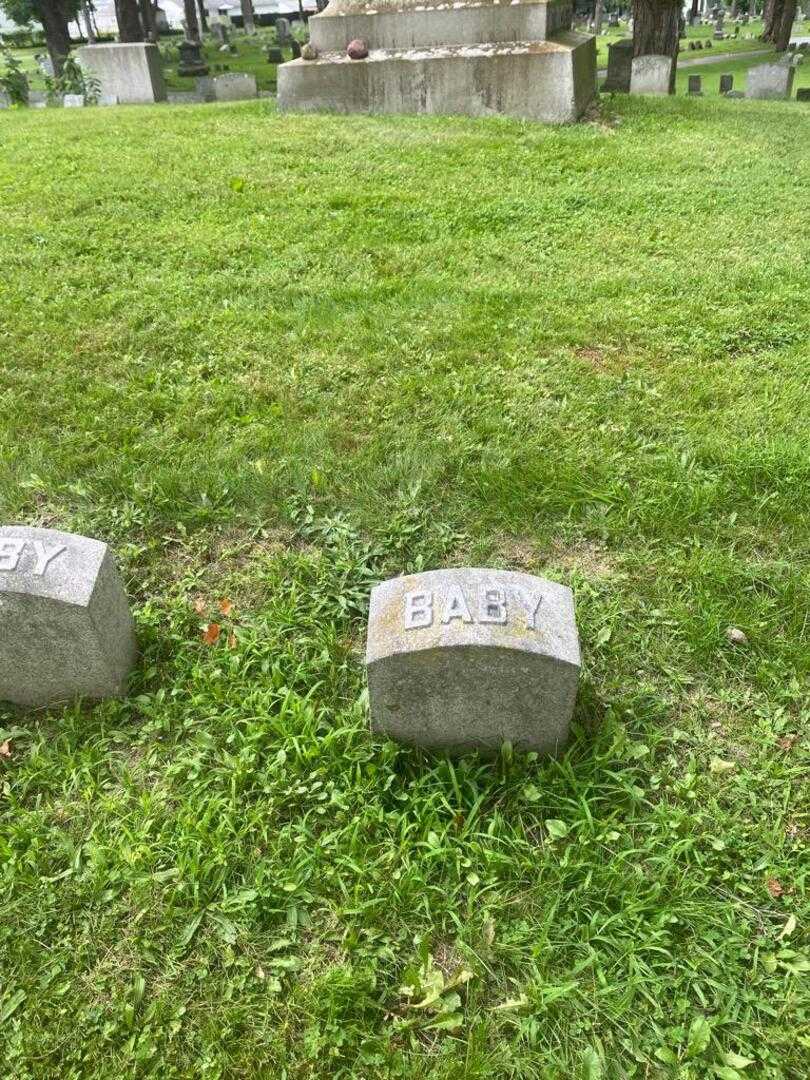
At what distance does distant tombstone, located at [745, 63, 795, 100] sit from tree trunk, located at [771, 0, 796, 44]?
61.0 feet

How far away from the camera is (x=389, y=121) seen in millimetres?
9352

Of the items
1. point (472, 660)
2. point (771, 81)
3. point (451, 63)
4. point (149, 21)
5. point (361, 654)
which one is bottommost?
point (361, 654)

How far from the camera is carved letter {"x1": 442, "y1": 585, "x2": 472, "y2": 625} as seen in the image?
2.17 m

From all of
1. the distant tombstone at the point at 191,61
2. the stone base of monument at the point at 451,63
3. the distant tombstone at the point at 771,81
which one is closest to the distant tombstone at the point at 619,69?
the distant tombstone at the point at 771,81

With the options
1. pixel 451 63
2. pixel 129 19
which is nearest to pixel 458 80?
pixel 451 63

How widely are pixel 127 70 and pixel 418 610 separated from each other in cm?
1564

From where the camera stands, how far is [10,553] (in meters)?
2.33

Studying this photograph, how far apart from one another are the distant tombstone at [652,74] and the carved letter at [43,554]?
1391 centimetres

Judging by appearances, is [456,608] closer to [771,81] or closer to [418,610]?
[418,610]

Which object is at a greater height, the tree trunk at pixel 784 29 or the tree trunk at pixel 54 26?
the tree trunk at pixel 54 26

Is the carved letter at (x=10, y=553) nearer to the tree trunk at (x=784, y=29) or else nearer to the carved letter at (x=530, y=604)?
the carved letter at (x=530, y=604)

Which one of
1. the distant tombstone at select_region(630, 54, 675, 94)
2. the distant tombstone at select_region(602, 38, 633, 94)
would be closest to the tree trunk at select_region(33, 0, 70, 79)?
the distant tombstone at select_region(602, 38, 633, 94)

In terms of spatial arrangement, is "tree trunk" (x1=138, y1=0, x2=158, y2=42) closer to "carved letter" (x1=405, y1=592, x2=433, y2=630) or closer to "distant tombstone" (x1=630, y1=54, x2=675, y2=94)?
"distant tombstone" (x1=630, y1=54, x2=675, y2=94)

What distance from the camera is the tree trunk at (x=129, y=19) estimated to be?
71.6 feet
